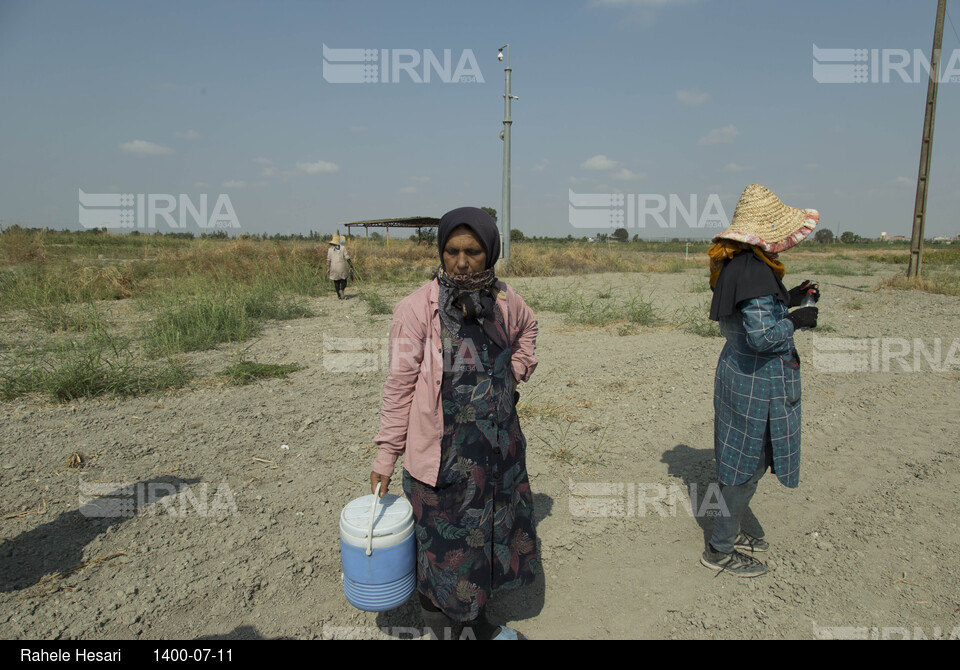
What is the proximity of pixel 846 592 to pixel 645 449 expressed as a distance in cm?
161

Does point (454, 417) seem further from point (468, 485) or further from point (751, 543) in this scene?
point (751, 543)

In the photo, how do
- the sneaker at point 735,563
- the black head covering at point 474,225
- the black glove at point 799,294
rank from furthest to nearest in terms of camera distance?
the sneaker at point 735,563 < the black glove at point 799,294 < the black head covering at point 474,225

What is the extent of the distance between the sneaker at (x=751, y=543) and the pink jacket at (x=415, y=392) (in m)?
1.78

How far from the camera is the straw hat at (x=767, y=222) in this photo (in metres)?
2.12

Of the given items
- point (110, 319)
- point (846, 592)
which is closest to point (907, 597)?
point (846, 592)

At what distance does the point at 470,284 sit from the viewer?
175 cm

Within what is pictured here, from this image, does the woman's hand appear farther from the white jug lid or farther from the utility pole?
the utility pole

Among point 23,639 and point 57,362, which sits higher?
point 57,362

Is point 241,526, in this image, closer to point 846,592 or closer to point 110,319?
point 846,592

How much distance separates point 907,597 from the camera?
2.22 meters

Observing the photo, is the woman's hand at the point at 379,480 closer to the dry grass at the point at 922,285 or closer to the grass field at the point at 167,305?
the grass field at the point at 167,305

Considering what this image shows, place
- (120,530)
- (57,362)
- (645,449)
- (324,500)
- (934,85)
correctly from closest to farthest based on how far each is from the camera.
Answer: (120,530) → (324,500) → (645,449) → (57,362) → (934,85)

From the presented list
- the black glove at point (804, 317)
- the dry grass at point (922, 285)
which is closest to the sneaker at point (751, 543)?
the black glove at point (804, 317)
